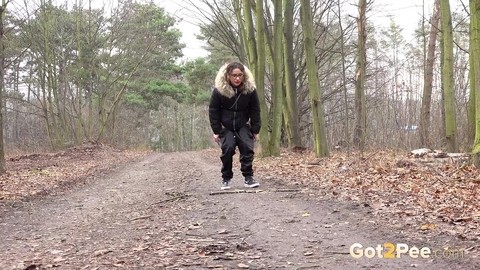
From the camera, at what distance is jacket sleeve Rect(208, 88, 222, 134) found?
7.25 meters

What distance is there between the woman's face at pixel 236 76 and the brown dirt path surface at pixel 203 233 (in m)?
1.66

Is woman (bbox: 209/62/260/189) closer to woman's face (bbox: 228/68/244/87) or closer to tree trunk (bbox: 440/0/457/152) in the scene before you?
woman's face (bbox: 228/68/244/87)

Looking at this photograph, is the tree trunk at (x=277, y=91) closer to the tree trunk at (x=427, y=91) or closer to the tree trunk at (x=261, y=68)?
the tree trunk at (x=261, y=68)

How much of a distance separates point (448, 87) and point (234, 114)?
6.69 meters

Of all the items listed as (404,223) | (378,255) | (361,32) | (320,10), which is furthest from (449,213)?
(320,10)

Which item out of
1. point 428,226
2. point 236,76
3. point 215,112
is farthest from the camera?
point 215,112

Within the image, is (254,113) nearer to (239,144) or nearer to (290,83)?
(239,144)

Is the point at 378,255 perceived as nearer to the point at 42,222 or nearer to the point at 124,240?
the point at 124,240

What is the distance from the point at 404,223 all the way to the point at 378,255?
3.86 ft

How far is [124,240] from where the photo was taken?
4574mm

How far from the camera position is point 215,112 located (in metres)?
7.27

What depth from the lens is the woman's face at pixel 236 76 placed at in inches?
279

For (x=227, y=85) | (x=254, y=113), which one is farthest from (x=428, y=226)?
(x=227, y=85)

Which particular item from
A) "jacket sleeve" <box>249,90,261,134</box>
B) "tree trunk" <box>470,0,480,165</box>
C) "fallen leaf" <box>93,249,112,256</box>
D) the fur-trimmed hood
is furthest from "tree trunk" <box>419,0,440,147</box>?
"fallen leaf" <box>93,249,112,256</box>
